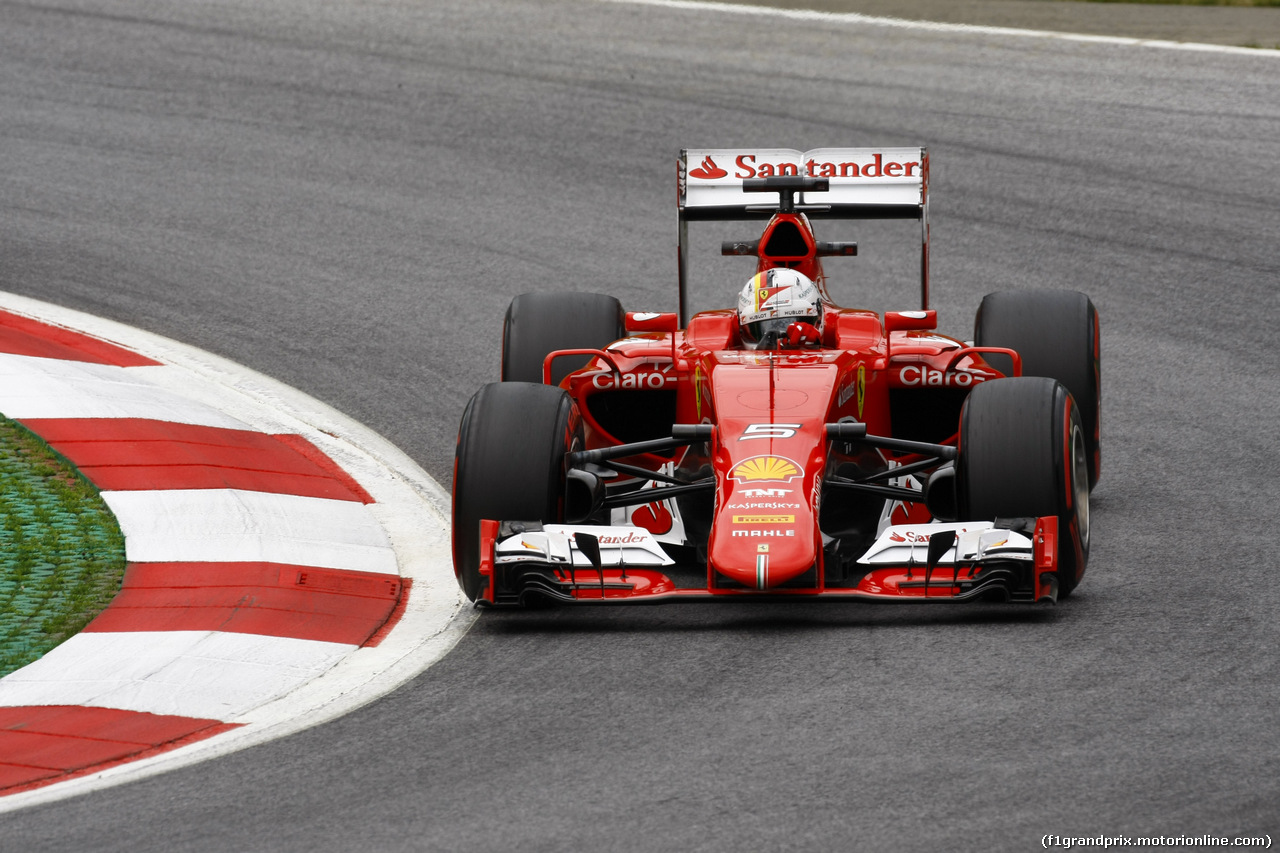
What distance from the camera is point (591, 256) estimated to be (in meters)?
12.5

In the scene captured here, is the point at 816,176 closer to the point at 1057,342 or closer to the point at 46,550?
the point at 1057,342

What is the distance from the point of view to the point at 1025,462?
6844 millimetres

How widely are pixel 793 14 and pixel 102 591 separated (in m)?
12.1

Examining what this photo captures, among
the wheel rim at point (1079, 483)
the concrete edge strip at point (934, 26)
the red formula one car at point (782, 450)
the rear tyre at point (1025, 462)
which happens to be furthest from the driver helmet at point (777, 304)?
the concrete edge strip at point (934, 26)

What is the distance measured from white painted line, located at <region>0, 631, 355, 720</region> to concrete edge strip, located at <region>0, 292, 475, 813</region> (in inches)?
4.2

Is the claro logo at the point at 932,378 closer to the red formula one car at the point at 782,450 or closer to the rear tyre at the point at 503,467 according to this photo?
the red formula one car at the point at 782,450

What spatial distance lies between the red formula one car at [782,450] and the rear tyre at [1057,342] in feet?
0.03

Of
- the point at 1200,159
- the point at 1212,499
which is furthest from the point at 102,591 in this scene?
the point at 1200,159

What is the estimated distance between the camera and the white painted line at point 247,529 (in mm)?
7461

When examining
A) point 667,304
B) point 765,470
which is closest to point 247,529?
point 765,470

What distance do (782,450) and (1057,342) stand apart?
2005 mm

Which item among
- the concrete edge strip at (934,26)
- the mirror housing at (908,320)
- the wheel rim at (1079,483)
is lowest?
the wheel rim at (1079,483)

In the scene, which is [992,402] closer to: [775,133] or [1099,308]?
[1099,308]

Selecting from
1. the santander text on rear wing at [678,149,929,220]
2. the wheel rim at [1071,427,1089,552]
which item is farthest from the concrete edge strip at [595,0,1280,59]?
the wheel rim at [1071,427,1089,552]
